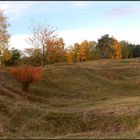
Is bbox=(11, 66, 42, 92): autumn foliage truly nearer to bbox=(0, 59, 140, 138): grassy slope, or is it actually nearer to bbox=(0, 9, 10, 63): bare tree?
bbox=(0, 59, 140, 138): grassy slope

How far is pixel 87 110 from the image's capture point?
95.5ft

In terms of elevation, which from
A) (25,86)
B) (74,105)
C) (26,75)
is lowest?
(74,105)

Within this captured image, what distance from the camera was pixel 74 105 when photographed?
33625 millimetres

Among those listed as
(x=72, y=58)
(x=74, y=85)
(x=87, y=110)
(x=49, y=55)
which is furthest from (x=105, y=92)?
(x=72, y=58)

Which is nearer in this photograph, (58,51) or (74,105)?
(74,105)

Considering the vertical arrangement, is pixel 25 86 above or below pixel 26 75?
below

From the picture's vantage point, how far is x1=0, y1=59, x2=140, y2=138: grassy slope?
937 inches

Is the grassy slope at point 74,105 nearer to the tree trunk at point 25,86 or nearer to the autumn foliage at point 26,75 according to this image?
the tree trunk at point 25,86

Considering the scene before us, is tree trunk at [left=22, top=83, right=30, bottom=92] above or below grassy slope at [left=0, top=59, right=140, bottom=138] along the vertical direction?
above

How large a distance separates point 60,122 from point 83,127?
1542mm

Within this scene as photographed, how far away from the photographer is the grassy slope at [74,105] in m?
23.8

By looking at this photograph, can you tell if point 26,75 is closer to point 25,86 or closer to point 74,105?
point 25,86

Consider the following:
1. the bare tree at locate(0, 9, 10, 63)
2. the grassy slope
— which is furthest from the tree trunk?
the bare tree at locate(0, 9, 10, 63)

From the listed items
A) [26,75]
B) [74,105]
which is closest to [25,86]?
[26,75]
